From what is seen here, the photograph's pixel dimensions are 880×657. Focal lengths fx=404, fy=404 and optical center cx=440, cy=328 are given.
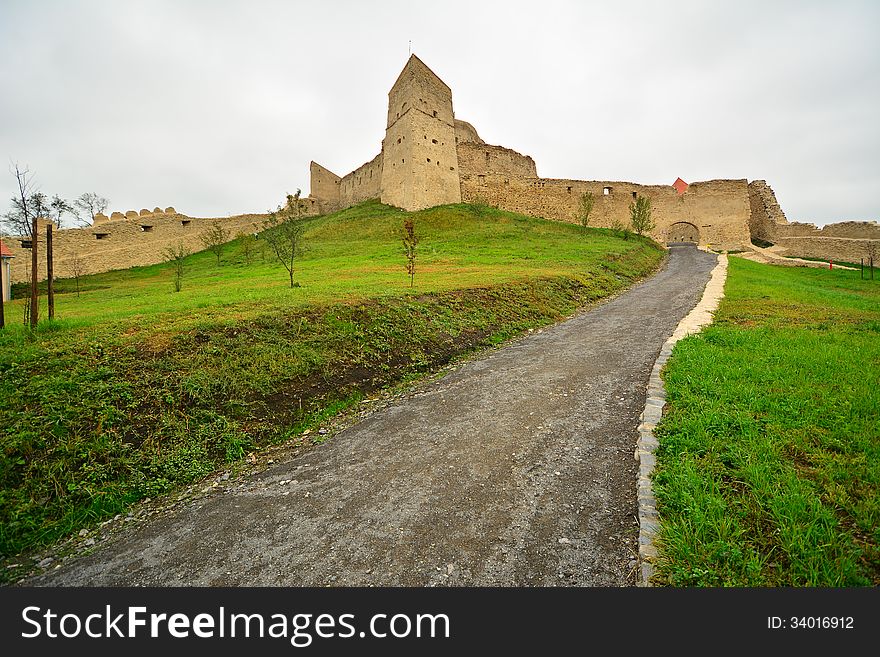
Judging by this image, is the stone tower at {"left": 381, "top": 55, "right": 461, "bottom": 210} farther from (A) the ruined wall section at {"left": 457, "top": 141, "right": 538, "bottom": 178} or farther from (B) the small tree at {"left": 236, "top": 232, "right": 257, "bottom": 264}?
(B) the small tree at {"left": 236, "top": 232, "right": 257, "bottom": 264}

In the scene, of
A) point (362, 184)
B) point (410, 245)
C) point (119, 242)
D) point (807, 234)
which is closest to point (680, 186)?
point (807, 234)

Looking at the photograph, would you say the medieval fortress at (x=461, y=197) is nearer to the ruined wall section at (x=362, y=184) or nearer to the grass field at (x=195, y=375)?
the ruined wall section at (x=362, y=184)

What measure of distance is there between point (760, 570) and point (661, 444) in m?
1.79

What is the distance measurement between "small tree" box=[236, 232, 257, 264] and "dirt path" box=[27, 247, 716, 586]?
92.8 ft

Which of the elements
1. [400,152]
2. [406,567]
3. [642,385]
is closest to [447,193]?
[400,152]

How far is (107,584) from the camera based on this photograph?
328 centimetres

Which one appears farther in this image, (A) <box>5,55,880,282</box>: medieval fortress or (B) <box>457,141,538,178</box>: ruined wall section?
(B) <box>457,141,538,178</box>: ruined wall section

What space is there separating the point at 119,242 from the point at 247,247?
16.7m

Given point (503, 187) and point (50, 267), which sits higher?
point (503, 187)

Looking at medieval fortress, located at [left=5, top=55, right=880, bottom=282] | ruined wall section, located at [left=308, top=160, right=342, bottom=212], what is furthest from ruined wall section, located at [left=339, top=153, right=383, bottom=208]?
ruined wall section, located at [left=308, top=160, right=342, bottom=212]

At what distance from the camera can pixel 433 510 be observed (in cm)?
376

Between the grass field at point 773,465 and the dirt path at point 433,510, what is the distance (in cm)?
46

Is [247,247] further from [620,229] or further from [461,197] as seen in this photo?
[620,229]

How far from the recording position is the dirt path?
3.07 m
